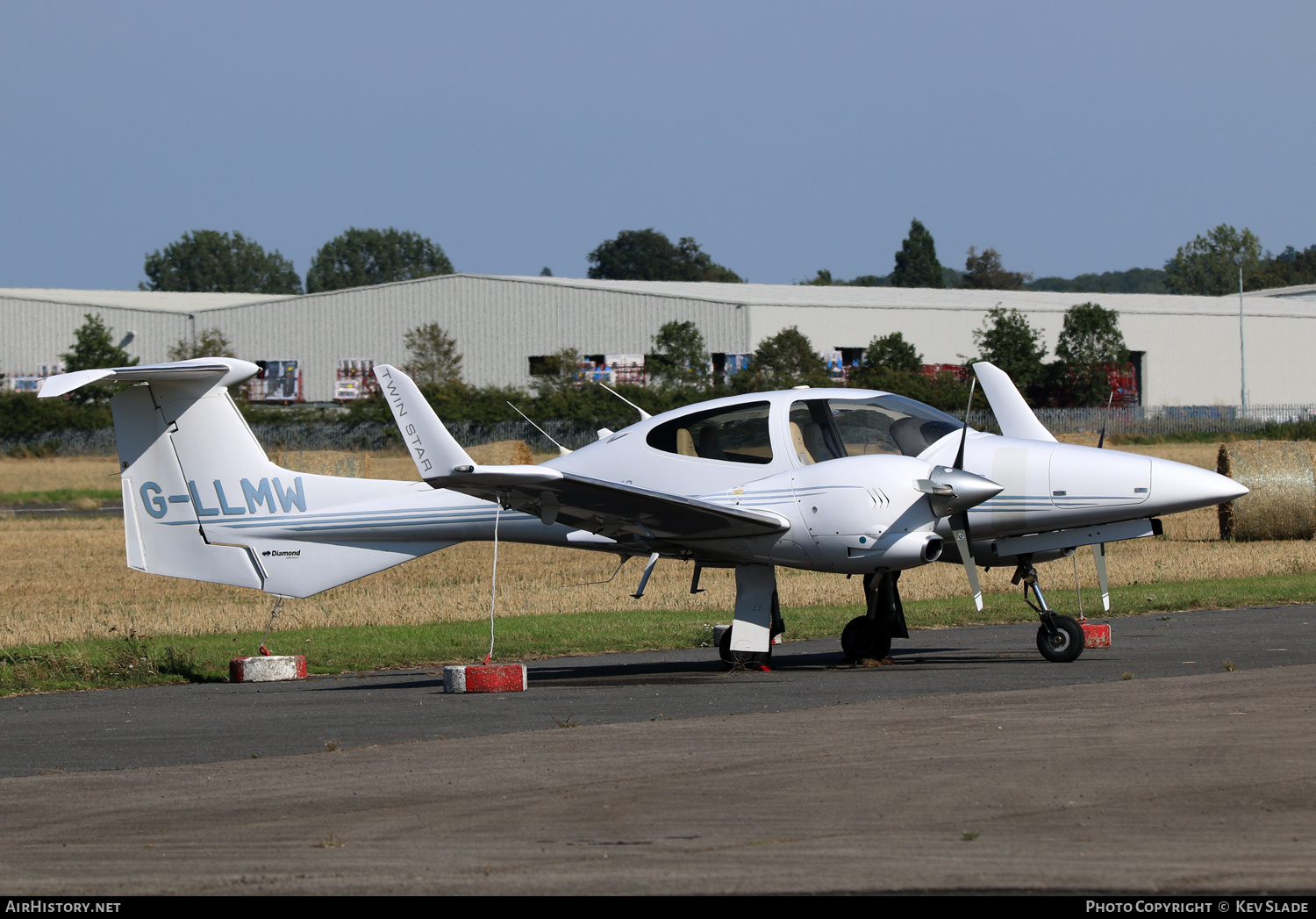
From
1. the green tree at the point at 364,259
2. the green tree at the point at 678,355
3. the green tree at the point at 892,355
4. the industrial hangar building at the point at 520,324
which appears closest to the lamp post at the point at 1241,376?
the industrial hangar building at the point at 520,324

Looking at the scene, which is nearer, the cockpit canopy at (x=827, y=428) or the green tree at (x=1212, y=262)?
the cockpit canopy at (x=827, y=428)

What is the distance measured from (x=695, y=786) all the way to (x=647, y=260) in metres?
157

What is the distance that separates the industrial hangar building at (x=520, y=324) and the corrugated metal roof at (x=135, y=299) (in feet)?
0.81

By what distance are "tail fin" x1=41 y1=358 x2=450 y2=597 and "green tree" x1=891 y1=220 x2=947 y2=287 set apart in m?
153

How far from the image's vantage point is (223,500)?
15039 mm

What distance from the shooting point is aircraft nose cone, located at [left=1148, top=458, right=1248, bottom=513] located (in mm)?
12703

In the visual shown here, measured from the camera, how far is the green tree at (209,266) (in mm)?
181375

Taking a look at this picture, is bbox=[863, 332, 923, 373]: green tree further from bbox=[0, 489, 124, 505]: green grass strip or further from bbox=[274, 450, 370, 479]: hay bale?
bbox=[274, 450, 370, 479]: hay bale

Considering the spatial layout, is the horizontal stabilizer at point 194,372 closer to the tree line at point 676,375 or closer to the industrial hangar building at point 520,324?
the tree line at point 676,375

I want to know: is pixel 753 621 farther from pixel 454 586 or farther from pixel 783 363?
pixel 783 363

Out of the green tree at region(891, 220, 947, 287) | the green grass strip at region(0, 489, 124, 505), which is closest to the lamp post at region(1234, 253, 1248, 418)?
the green grass strip at region(0, 489, 124, 505)

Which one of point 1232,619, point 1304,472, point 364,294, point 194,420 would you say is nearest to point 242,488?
point 194,420

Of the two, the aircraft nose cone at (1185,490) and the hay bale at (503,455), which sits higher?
the hay bale at (503,455)

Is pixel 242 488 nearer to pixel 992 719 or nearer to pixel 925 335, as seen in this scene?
pixel 992 719
